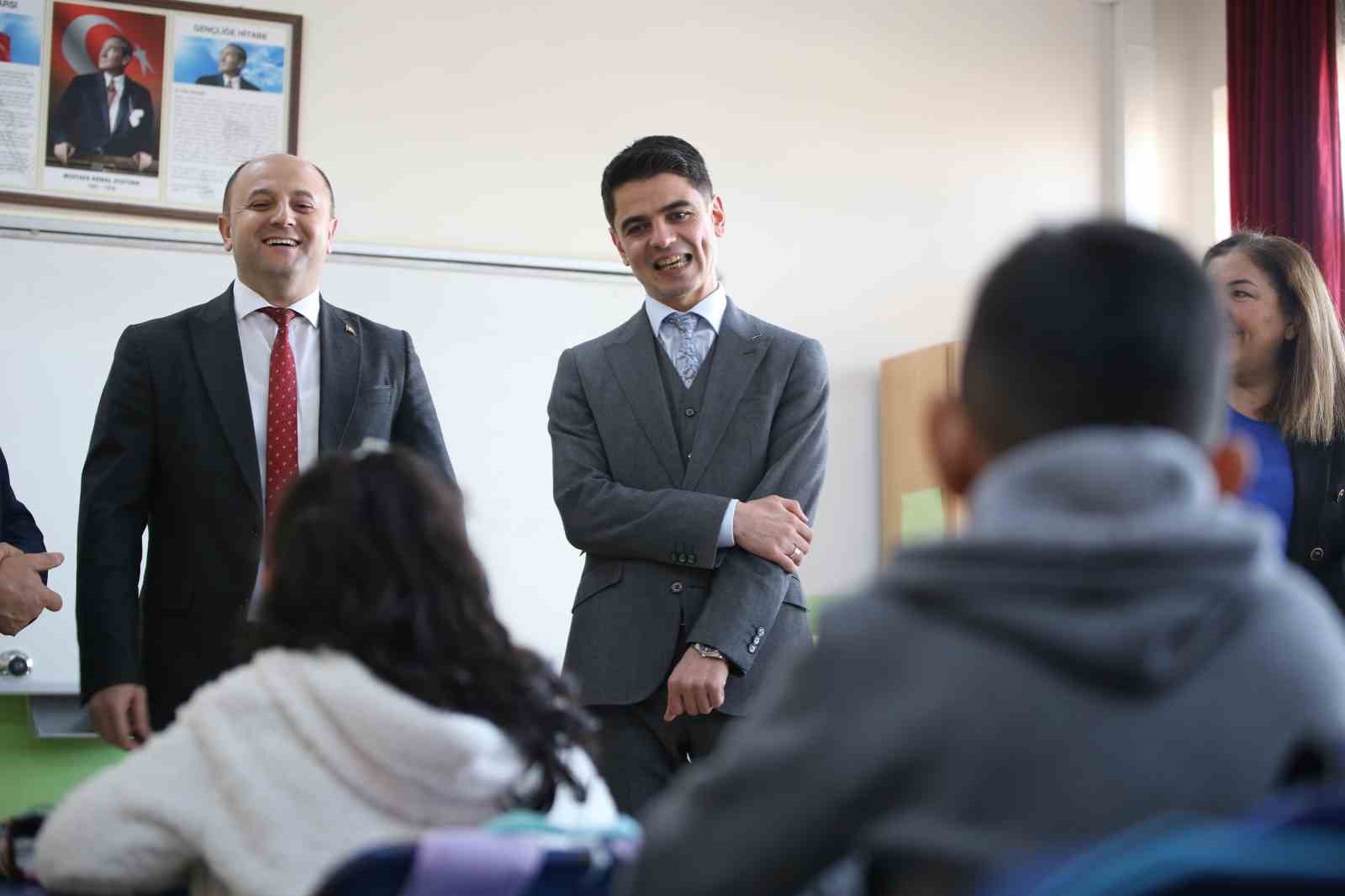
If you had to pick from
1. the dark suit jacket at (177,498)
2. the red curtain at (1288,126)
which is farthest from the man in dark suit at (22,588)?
the red curtain at (1288,126)

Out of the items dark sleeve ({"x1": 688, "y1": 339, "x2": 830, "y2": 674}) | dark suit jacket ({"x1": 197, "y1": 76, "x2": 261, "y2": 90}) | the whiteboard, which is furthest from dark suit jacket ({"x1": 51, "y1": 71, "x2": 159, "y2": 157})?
dark sleeve ({"x1": 688, "y1": 339, "x2": 830, "y2": 674})

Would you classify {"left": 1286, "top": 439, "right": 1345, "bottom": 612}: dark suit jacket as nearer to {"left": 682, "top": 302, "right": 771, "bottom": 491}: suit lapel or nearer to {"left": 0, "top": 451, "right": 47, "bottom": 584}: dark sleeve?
{"left": 682, "top": 302, "right": 771, "bottom": 491}: suit lapel

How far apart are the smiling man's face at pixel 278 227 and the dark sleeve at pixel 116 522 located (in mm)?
258

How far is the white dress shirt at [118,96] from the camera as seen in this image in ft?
15.1

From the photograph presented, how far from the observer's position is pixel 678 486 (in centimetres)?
282

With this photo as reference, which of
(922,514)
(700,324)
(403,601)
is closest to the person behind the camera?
(403,601)

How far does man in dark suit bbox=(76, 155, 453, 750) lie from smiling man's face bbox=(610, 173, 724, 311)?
49 cm

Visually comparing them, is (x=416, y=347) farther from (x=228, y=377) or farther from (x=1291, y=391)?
(x=1291, y=391)

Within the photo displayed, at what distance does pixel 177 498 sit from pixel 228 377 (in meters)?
0.23

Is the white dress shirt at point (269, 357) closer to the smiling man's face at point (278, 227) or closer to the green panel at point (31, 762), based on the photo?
the smiling man's face at point (278, 227)

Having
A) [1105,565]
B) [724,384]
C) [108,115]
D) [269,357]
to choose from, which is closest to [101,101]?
[108,115]

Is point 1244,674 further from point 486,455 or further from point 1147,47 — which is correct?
point 1147,47

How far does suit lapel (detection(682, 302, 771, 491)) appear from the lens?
282 cm

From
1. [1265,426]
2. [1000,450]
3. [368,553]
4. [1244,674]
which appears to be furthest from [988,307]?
[1265,426]
